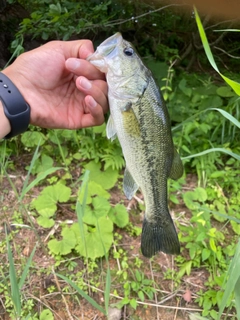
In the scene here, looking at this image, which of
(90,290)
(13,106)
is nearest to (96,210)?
(90,290)

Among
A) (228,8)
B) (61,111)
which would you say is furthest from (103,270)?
(228,8)

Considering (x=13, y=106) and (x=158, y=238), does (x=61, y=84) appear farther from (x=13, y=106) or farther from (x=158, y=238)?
(x=158, y=238)

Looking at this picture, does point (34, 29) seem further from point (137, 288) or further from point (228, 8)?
point (137, 288)

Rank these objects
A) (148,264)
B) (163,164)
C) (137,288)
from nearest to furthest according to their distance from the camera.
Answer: (163,164) → (137,288) → (148,264)

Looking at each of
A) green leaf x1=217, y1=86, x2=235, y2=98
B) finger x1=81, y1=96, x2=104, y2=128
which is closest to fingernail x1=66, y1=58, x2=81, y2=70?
finger x1=81, y1=96, x2=104, y2=128

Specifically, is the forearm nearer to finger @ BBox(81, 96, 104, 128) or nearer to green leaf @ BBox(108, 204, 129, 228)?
finger @ BBox(81, 96, 104, 128)

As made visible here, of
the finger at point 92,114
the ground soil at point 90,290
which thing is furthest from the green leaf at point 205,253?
the finger at point 92,114

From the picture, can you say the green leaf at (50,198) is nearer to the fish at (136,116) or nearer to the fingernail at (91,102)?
the fish at (136,116)
